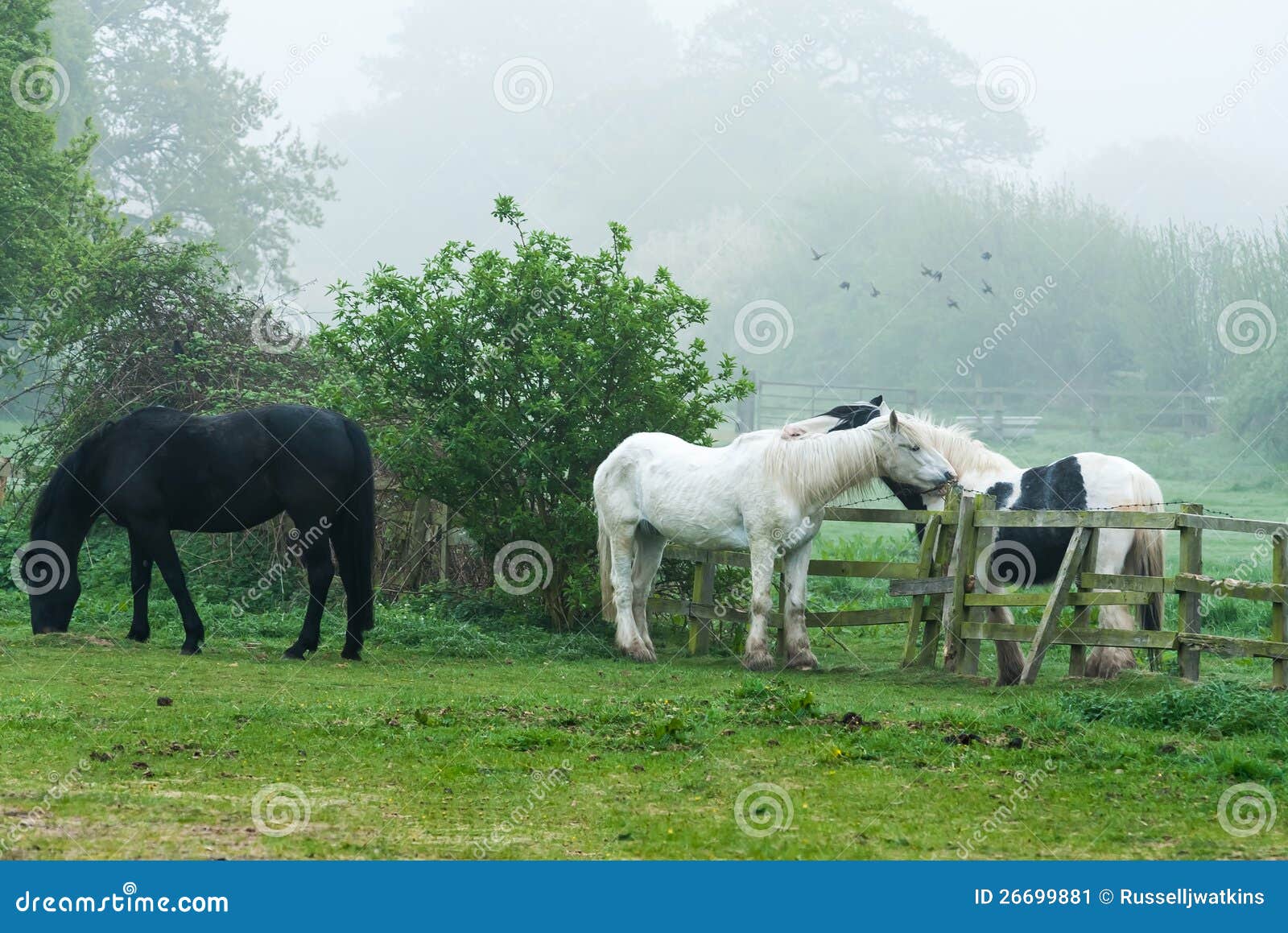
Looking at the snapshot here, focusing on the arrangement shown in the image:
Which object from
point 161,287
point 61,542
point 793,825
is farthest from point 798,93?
point 793,825

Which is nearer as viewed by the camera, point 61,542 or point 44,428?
point 61,542

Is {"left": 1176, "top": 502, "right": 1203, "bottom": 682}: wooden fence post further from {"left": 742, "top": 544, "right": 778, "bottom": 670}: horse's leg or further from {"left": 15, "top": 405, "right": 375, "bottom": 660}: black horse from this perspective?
{"left": 15, "top": 405, "right": 375, "bottom": 660}: black horse

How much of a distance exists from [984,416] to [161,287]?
28.0 meters

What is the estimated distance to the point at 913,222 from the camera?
52438 mm

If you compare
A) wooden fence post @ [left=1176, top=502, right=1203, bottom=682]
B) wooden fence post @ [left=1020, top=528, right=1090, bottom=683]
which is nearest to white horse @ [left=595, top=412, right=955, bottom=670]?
wooden fence post @ [left=1020, top=528, right=1090, bottom=683]

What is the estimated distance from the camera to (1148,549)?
1023 cm

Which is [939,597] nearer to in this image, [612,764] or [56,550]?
[612,764]

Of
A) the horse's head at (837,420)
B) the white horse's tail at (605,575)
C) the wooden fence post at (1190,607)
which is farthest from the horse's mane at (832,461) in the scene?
the wooden fence post at (1190,607)

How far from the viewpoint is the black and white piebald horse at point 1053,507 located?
10.2 m

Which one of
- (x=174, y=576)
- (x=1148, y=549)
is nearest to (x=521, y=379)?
(x=174, y=576)

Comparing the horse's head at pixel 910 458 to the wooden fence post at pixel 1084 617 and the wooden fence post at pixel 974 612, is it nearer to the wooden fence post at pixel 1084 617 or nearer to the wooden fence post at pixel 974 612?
the wooden fence post at pixel 974 612

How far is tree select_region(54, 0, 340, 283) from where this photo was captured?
48.5 meters

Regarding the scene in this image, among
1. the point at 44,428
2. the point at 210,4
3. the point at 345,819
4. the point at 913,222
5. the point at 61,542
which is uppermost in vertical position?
the point at 210,4

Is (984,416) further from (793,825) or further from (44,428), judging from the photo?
(793,825)
